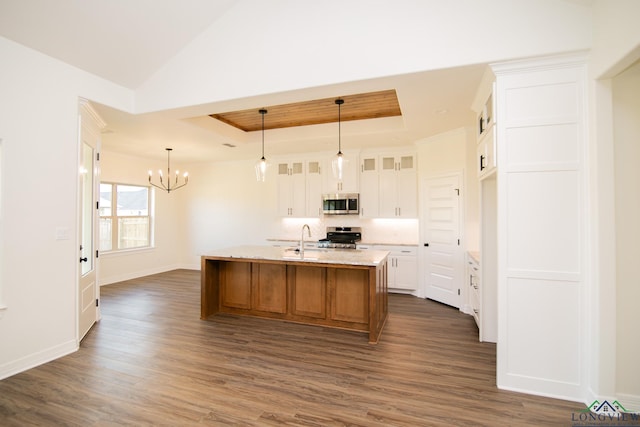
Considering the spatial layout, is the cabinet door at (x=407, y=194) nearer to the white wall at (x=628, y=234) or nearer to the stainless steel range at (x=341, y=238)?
the stainless steel range at (x=341, y=238)

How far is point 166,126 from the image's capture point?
179 inches

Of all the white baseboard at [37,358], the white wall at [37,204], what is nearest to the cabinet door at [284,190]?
the white wall at [37,204]

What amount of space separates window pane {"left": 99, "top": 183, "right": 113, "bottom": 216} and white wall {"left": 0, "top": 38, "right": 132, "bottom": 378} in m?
3.58

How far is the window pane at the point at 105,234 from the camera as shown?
6379mm

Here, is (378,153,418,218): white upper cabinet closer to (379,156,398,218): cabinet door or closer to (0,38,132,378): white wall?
(379,156,398,218): cabinet door

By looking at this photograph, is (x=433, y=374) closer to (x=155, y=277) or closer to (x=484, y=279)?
(x=484, y=279)

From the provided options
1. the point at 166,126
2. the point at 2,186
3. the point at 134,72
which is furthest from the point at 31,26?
the point at 166,126

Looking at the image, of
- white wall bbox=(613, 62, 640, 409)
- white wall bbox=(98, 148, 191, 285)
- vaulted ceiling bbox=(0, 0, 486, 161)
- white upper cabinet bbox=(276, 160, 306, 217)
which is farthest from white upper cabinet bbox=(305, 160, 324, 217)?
white wall bbox=(613, 62, 640, 409)

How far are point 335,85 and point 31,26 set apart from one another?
2.87m

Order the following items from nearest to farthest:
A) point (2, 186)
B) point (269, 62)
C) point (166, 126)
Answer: point (2, 186) < point (269, 62) < point (166, 126)

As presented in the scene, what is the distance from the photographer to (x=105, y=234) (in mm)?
6445

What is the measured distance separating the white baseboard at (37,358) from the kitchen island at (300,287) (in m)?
1.45

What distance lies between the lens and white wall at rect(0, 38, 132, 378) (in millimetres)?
2811

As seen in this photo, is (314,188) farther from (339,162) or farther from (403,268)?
(339,162)
